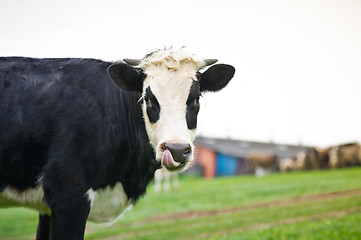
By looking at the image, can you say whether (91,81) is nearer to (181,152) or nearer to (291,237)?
(181,152)

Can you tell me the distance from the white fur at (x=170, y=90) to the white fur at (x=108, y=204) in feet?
2.42

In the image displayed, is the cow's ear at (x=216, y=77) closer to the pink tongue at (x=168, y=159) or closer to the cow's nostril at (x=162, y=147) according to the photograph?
the cow's nostril at (x=162, y=147)

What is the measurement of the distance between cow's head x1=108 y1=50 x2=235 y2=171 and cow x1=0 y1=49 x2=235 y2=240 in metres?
0.01

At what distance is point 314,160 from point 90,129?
26286mm

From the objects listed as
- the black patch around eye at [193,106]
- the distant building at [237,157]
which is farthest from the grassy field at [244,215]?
the distant building at [237,157]

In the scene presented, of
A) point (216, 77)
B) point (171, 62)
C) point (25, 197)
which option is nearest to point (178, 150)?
point (171, 62)

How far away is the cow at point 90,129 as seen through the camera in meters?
4.30

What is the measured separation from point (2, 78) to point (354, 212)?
11.1m

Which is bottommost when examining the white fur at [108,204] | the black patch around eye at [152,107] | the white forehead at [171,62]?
the white fur at [108,204]

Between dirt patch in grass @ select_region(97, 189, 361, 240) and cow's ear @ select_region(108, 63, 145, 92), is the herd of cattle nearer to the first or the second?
dirt patch in grass @ select_region(97, 189, 361, 240)

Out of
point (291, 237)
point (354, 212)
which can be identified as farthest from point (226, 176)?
point (291, 237)

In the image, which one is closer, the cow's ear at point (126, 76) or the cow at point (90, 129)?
the cow at point (90, 129)

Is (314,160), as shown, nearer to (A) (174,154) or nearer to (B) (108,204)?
(B) (108,204)

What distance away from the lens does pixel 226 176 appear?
3397cm
